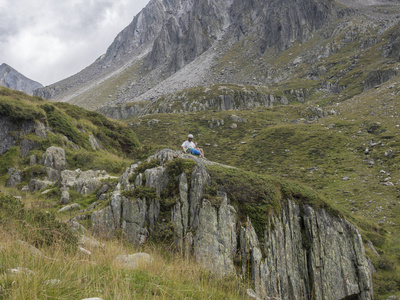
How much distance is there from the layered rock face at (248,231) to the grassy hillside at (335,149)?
27.6 ft

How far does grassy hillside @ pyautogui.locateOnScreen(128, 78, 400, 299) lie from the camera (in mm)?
28422

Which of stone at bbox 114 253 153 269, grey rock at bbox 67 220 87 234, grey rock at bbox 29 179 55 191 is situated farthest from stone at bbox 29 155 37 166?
stone at bbox 114 253 153 269

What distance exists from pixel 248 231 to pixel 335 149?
167 ft

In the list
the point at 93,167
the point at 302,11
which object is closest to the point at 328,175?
the point at 93,167

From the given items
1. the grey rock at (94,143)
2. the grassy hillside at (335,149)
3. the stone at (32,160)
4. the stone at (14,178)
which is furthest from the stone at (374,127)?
the stone at (14,178)

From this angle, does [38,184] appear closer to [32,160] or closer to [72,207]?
[32,160]

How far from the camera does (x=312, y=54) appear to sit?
14900 cm

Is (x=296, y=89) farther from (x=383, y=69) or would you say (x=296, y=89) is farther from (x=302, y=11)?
(x=302, y=11)

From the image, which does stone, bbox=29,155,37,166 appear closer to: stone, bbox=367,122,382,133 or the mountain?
stone, bbox=367,122,382,133

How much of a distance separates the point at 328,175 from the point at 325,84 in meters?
91.7

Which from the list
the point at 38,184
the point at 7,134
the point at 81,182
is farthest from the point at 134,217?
the point at 7,134

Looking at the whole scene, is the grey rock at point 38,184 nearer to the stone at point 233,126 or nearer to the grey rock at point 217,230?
the grey rock at point 217,230

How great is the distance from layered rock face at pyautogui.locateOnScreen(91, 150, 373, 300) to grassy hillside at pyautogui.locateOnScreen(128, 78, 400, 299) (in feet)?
27.6

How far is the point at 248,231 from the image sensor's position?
41.6ft
